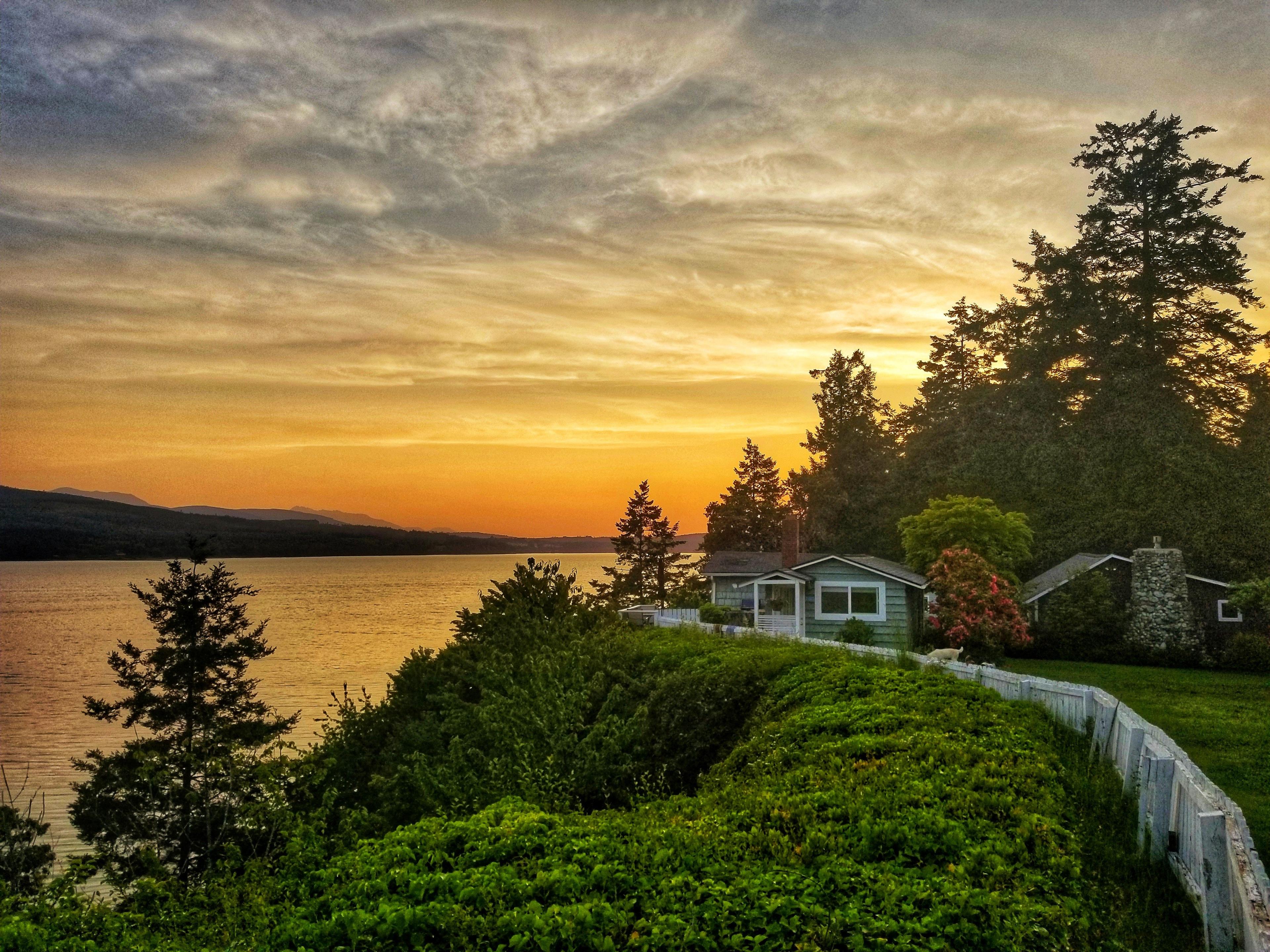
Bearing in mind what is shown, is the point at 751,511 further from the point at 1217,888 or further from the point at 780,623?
the point at 1217,888

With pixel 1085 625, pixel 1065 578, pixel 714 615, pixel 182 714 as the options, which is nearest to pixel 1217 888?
pixel 714 615

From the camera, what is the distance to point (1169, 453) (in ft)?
140

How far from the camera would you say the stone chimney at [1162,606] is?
108 feet

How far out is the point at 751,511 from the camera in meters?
73.5

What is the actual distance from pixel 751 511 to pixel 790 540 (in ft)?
120

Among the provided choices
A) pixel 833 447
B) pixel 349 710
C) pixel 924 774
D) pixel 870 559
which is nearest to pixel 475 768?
pixel 924 774

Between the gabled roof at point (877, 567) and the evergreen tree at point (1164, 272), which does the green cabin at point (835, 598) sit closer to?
the gabled roof at point (877, 567)

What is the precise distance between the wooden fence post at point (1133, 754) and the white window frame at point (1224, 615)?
30.5 m

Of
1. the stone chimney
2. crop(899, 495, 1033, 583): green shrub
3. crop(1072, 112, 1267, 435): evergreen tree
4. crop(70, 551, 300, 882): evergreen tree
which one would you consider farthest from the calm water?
crop(1072, 112, 1267, 435): evergreen tree

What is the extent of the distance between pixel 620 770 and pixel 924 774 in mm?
6808

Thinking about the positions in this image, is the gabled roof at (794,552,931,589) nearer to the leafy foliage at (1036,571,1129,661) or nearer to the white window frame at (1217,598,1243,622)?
the leafy foliage at (1036,571,1129,661)

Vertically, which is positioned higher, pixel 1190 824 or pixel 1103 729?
pixel 1190 824

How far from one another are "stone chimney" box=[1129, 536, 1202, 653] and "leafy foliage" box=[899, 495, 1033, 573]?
14.9ft

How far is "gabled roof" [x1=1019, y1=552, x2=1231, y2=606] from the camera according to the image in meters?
34.1
